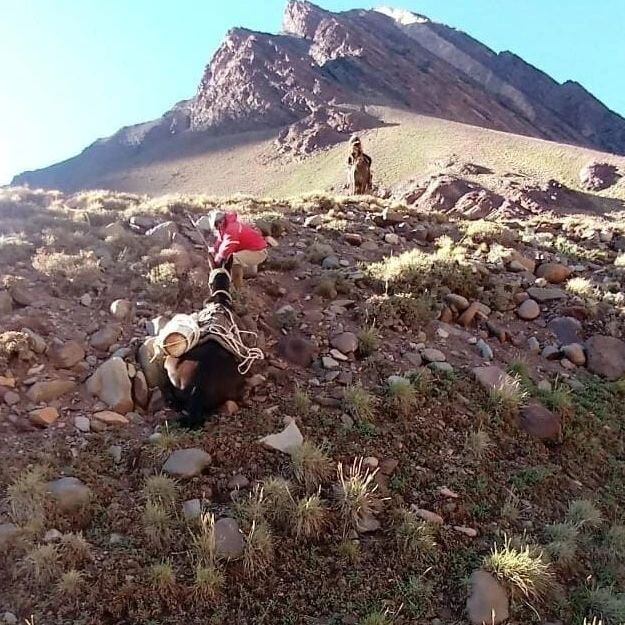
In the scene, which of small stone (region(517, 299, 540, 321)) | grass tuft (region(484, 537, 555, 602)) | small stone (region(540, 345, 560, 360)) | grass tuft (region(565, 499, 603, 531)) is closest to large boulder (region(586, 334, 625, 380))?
small stone (region(540, 345, 560, 360))

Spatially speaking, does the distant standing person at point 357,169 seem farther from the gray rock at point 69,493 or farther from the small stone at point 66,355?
the gray rock at point 69,493

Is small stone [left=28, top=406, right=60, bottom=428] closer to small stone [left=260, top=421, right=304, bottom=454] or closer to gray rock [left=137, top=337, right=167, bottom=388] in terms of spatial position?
gray rock [left=137, top=337, right=167, bottom=388]

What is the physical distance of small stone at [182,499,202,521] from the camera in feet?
13.5

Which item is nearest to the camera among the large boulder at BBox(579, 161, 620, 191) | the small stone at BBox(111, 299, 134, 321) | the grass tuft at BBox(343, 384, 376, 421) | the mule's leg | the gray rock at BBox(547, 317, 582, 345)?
the mule's leg

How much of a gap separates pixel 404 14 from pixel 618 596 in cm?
19416

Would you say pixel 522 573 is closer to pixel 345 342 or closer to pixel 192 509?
pixel 192 509

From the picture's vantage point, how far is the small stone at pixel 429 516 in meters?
4.39

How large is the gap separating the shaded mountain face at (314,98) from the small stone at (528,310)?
249 ft

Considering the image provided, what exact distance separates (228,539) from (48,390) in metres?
2.19

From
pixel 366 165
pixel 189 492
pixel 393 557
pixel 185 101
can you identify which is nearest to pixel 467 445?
pixel 393 557

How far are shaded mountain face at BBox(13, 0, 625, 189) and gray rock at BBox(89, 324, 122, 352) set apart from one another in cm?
7769

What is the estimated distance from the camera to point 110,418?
198 inches

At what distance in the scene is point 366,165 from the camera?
663 inches

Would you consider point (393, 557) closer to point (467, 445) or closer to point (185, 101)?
point (467, 445)
